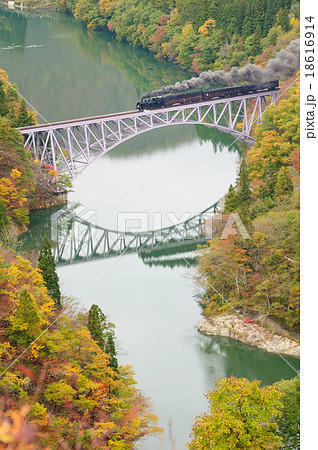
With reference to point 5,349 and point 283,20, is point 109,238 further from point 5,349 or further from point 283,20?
point 283,20

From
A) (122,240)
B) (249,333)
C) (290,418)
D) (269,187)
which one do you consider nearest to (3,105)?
(122,240)

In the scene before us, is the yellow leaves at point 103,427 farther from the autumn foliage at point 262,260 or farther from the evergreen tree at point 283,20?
the evergreen tree at point 283,20

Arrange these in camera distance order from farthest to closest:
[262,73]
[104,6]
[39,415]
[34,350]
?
[104,6] < [262,73] < [34,350] < [39,415]

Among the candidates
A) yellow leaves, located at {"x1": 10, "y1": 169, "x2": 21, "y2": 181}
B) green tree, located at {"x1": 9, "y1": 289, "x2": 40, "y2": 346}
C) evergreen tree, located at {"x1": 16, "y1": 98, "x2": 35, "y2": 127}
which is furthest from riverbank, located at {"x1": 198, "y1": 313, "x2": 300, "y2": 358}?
evergreen tree, located at {"x1": 16, "y1": 98, "x2": 35, "y2": 127}

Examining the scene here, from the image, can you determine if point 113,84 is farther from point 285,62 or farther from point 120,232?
point 120,232

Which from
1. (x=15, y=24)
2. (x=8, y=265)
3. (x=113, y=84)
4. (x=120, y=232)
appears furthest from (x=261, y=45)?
(x=8, y=265)
